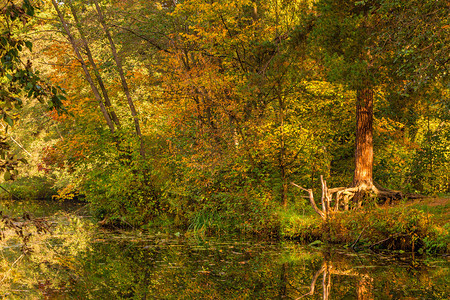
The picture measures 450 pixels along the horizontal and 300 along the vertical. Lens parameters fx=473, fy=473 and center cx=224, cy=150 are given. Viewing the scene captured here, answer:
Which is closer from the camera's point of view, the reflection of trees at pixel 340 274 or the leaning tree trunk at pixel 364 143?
the reflection of trees at pixel 340 274

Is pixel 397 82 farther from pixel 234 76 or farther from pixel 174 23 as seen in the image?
pixel 174 23

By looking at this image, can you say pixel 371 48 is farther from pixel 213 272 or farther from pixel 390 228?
pixel 213 272

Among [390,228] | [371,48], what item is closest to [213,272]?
[390,228]

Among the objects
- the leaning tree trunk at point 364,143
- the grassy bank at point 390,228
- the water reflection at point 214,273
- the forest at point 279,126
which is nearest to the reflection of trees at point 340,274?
the water reflection at point 214,273

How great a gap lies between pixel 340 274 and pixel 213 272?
8.31ft

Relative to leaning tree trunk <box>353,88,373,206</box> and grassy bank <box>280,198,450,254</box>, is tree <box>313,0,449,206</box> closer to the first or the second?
leaning tree trunk <box>353,88,373,206</box>

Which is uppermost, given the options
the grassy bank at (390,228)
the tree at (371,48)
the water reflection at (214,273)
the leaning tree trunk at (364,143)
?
the tree at (371,48)

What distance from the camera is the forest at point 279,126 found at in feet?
39.7

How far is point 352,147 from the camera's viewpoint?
18.2m

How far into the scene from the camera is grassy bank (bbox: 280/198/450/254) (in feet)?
36.2

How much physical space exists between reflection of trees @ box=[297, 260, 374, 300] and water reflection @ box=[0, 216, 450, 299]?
15 mm

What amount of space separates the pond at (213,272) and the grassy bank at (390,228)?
0.57 m

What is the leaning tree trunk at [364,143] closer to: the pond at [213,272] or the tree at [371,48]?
the tree at [371,48]

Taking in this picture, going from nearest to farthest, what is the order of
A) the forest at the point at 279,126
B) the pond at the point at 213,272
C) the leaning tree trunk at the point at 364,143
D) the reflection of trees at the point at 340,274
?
the reflection of trees at the point at 340,274 → the pond at the point at 213,272 → the forest at the point at 279,126 → the leaning tree trunk at the point at 364,143
